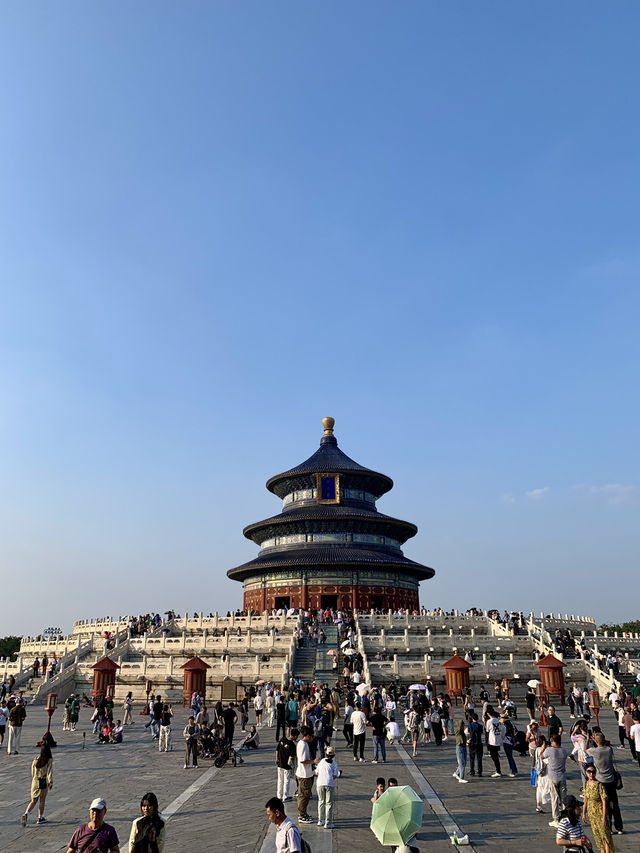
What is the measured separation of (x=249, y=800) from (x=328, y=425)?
5999 cm

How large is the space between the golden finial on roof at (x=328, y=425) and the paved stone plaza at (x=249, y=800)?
174 feet

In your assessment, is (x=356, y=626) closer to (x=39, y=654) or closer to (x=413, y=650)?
(x=413, y=650)

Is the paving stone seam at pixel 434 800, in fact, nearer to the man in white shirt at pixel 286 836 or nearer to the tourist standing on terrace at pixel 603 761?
the tourist standing on terrace at pixel 603 761

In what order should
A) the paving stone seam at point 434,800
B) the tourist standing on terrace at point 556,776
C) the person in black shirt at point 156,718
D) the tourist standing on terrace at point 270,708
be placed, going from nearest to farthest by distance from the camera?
1. the paving stone seam at point 434,800
2. the tourist standing on terrace at point 556,776
3. the person in black shirt at point 156,718
4. the tourist standing on terrace at point 270,708

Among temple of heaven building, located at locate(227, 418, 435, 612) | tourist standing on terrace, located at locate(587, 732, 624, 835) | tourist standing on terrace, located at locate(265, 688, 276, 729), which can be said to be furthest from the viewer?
temple of heaven building, located at locate(227, 418, 435, 612)

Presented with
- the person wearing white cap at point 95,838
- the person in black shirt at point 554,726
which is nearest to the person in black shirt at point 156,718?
the person in black shirt at point 554,726

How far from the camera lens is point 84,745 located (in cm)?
2102

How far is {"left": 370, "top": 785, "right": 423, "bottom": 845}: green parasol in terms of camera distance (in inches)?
336

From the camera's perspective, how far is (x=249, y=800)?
45.0 ft

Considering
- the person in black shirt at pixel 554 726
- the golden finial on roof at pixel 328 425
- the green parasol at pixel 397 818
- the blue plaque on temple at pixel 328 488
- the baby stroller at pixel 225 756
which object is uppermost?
the golden finial on roof at pixel 328 425

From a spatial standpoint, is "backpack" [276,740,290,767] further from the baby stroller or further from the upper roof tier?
the upper roof tier

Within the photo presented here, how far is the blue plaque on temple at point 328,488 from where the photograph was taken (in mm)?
63219

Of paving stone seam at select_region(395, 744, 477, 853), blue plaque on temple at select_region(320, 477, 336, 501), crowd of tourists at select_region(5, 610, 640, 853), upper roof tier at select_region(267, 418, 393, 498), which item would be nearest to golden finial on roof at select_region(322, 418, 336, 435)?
upper roof tier at select_region(267, 418, 393, 498)

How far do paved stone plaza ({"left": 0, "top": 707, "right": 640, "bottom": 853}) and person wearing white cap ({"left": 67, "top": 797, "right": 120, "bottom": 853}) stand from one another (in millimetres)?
3527
